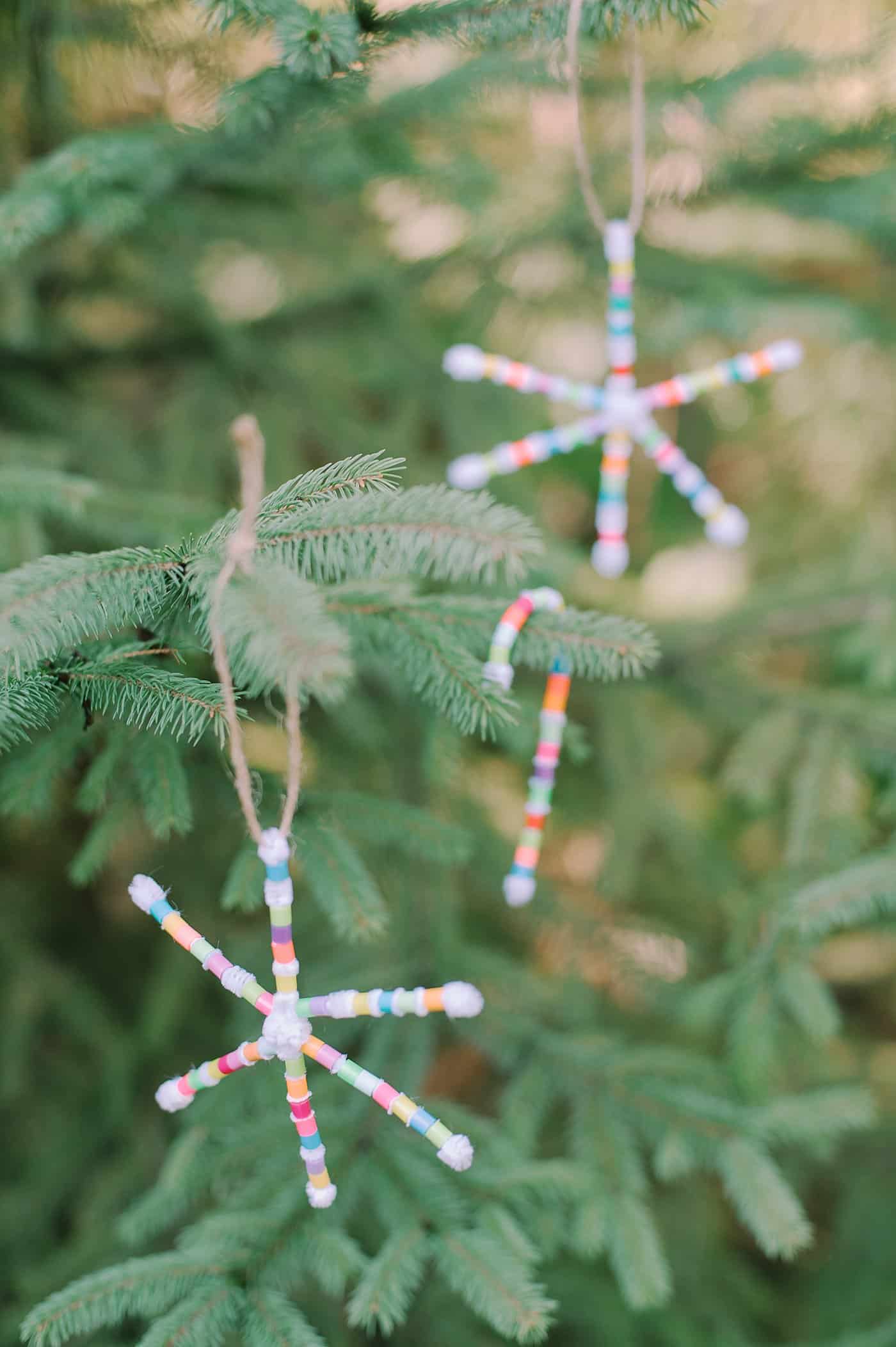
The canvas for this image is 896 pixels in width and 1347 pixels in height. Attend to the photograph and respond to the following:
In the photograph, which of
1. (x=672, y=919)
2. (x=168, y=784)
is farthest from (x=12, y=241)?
(x=672, y=919)

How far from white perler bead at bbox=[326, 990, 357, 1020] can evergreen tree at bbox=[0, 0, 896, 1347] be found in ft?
0.56

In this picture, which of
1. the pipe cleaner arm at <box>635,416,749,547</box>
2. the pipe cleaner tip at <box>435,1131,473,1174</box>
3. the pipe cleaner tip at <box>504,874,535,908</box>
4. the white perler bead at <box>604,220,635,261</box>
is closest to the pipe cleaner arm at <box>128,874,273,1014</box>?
the pipe cleaner tip at <box>435,1131,473,1174</box>

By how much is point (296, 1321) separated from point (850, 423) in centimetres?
256

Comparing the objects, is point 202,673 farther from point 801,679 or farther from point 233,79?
point 801,679

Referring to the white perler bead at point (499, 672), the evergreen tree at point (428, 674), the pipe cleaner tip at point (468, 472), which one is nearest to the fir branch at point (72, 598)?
the evergreen tree at point (428, 674)

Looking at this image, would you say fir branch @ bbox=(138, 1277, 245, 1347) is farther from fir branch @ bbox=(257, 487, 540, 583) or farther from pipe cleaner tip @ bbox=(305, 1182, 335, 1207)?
fir branch @ bbox=(257, 487, 540, 583)

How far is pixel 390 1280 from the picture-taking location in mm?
1057

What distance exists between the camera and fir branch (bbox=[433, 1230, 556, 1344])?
39.2 inches

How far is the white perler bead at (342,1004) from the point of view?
0.94 m

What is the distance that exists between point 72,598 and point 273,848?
288 mm

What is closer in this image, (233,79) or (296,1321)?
(296,1321)

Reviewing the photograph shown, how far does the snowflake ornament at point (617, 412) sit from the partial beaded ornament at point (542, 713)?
188 mm

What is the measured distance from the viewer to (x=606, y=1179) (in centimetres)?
143

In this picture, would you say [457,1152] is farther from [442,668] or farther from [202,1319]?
[442,668]
